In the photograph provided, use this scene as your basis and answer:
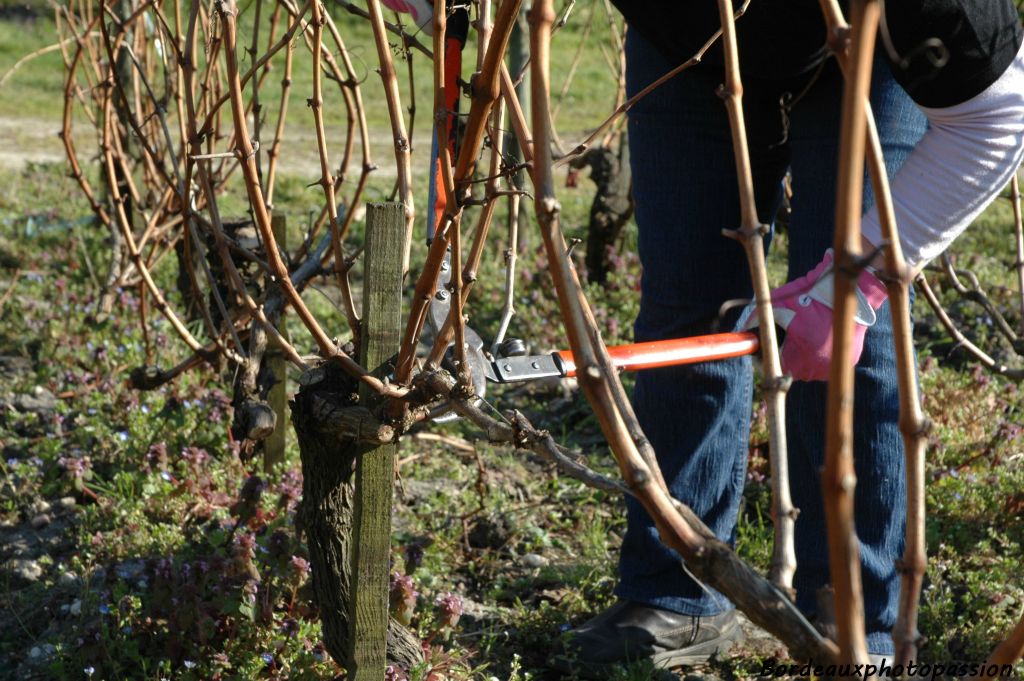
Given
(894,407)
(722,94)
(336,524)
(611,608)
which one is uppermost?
(722,94)

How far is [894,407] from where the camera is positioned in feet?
5.96

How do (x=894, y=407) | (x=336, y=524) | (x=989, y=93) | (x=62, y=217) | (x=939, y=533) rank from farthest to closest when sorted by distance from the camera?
(x=62, y=217)
(x=939, y=533)
(x=894, y=407)
(x=336, y=524)
(x=989, y=93)

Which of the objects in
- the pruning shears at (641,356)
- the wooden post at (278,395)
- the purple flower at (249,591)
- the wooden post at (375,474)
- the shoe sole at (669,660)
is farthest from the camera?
the wooden post at (278,395)

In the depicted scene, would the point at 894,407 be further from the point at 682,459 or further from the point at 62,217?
the point at 62,217

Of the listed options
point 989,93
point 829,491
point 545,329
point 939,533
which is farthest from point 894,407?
point 545,329

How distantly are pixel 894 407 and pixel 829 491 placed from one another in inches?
46.8

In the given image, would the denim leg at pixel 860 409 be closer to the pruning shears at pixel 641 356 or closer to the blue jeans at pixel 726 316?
the blue jeans at pixel 726 316

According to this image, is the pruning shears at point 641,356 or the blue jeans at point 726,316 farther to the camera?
the blue jeans at point 726,316

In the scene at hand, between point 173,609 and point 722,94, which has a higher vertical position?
point 722,94

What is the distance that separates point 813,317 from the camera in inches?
58.3

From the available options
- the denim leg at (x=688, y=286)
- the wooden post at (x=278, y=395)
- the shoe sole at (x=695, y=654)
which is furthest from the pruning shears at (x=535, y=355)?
the wooden post at (x=278, y=395)

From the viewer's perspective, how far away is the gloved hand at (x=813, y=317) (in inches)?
58.2

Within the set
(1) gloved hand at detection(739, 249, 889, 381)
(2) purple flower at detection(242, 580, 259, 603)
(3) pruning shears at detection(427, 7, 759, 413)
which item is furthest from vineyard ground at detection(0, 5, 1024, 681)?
(1) gloved hand at detection(739, 249, 889, 381)

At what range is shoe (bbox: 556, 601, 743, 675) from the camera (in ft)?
6.62
